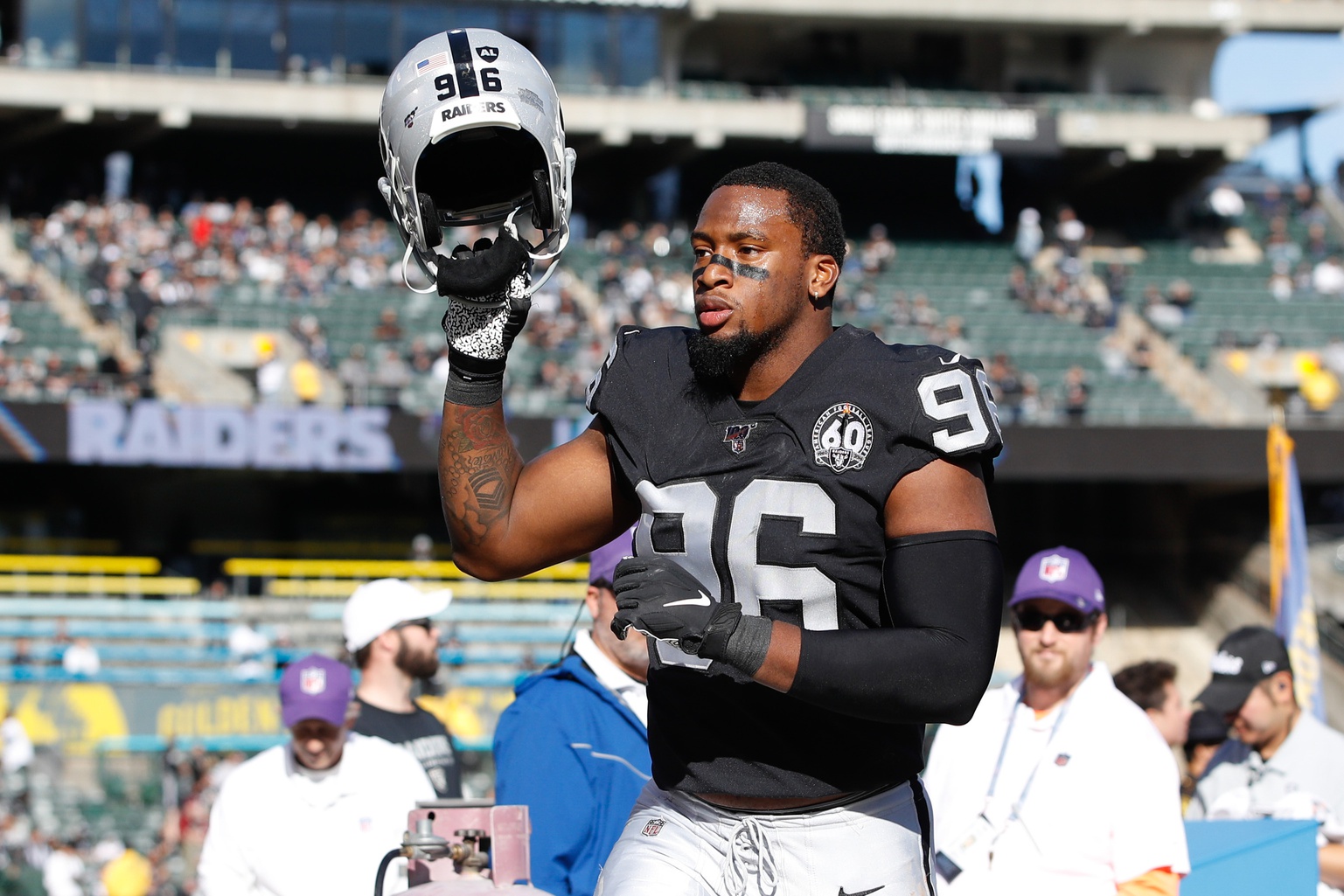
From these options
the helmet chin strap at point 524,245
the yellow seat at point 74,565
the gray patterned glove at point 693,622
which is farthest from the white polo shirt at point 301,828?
the yellow seat at point 74,565

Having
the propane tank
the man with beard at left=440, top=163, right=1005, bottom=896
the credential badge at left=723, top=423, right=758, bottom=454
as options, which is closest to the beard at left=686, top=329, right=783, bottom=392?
the man with beard at left=440, top=163, right=1005, bottom=896

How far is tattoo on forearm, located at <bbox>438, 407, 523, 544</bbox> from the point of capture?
3012 mm

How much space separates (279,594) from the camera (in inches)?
731

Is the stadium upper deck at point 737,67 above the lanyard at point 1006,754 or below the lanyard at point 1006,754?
above

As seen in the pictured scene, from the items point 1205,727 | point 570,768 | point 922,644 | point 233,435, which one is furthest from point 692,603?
point 233,435

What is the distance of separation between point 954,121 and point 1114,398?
22.3 feet

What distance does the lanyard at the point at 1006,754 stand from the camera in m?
4.12

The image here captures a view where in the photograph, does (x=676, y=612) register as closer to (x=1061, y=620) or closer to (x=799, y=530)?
(x=799, y=530)

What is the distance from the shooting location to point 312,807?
5129mm

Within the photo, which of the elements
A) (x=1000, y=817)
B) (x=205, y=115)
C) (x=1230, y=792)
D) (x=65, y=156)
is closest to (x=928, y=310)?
(x=205, y=115)

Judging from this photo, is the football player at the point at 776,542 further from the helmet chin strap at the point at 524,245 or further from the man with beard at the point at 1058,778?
the man with beard at the point at 1058,778

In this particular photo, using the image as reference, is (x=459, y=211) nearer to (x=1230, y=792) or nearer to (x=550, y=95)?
(x=550, y=95)

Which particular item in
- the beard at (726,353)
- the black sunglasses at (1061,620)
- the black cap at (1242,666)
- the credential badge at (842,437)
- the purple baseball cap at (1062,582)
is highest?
the beard at (726,353)

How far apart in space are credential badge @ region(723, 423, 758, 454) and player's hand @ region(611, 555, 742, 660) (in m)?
0.34
